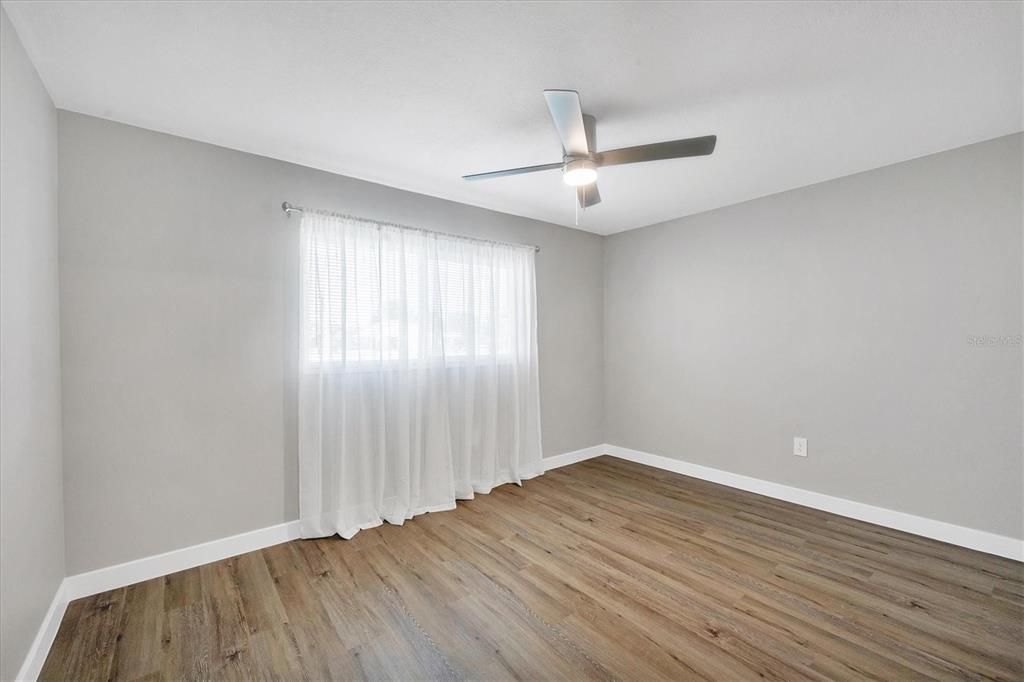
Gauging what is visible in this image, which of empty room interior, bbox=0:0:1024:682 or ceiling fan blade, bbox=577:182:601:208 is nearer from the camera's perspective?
empty room interior, bbox=0:0:1024:682

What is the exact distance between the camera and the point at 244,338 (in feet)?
8.45

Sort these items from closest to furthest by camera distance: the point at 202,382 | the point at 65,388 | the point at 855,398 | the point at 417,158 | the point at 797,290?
the point at 65,388 → the point at 202,382 → the point at 417,158 → the point at 855,398 → the point at 797,290

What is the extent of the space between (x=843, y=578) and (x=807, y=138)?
96.2 inches

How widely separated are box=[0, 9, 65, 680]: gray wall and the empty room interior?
24 millimetres

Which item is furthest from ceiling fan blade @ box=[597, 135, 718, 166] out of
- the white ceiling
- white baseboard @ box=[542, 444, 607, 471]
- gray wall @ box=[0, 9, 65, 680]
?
white baseboard @ box=[542, 444, 607, 471]

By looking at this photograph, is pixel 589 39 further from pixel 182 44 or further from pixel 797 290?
pixel 797 290

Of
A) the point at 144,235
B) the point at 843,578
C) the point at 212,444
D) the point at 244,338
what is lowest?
the point at 843,578

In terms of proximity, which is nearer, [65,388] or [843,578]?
[65,388]

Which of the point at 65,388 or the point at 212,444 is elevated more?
the point at 65,388

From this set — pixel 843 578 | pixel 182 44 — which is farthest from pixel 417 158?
pixel 843 578

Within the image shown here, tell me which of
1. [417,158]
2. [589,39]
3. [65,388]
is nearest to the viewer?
[589,39]

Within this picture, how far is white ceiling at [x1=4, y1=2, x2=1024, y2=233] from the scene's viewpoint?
1.55 m

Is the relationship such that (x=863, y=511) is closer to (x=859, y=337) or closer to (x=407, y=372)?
(x=859, y=337)

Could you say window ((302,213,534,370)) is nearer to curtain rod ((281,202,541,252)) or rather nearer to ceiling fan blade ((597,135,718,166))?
curtain rod ((281,202,541,252))
